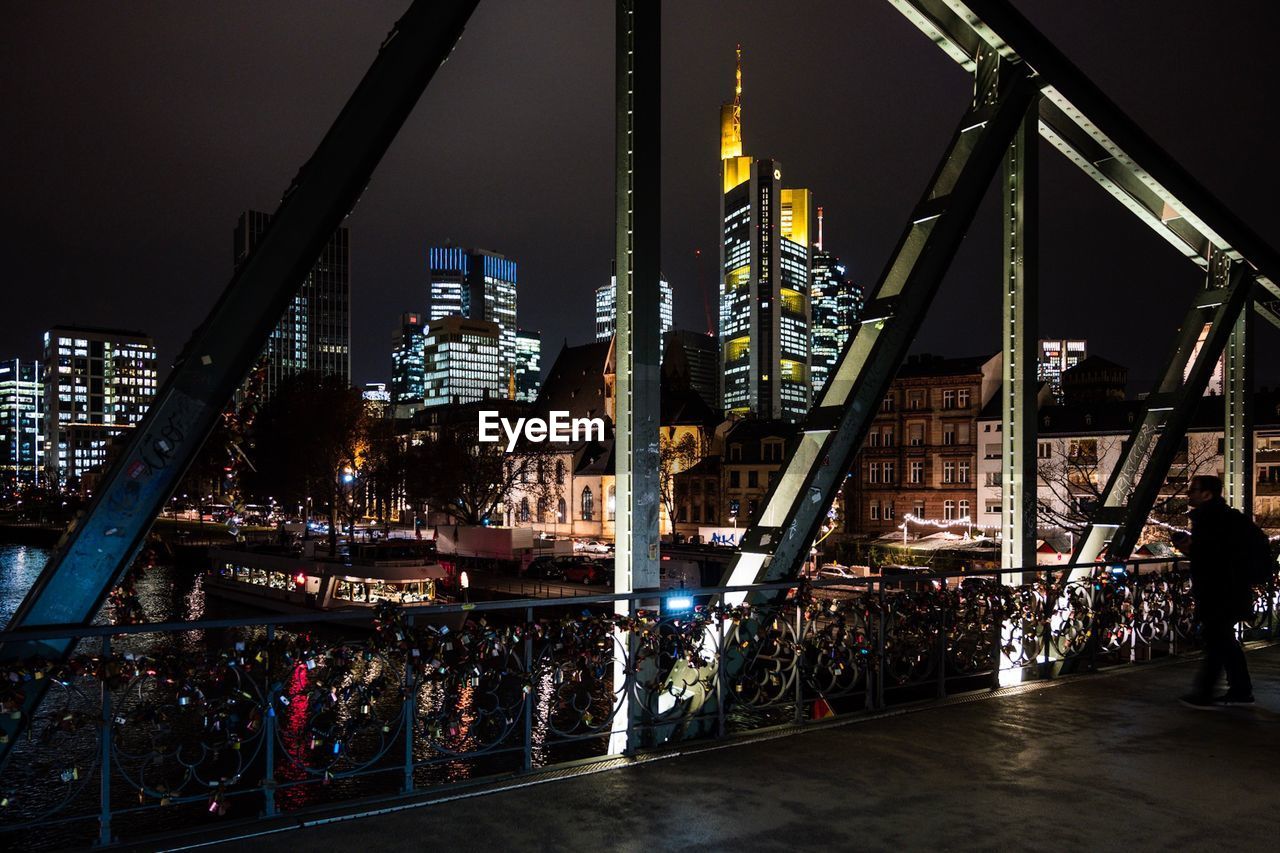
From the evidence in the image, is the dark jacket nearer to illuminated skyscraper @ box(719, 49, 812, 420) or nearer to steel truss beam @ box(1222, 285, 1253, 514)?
steel truss beam @ box(1222, 285, 1253, 514)

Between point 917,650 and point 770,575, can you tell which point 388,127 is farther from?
point 917,650

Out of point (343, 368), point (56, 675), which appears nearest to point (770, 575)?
point (56, 675)

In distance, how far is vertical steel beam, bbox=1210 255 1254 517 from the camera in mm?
10930

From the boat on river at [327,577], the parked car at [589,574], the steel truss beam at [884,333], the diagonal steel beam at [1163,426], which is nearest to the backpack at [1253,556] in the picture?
the diagonal steel beam at [1163,426]

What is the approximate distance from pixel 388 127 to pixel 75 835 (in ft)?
42.7

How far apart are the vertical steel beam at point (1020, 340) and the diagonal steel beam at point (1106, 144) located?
457 mm

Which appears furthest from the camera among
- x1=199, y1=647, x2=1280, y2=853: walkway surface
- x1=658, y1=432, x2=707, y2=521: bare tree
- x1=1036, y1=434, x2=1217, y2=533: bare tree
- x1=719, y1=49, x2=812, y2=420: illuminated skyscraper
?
x1=719, y1=49, x2=812, y2=420: illuminated skyscraper

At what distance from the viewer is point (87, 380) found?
14388cm

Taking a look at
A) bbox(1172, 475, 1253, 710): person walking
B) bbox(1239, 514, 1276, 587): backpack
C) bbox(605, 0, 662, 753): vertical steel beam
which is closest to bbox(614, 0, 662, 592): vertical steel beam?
bbox(605, 0, 662, 753): vertical steel beam

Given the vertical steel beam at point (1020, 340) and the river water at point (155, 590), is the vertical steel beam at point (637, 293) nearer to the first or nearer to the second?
the vertical steel beam at point (1020, 340)

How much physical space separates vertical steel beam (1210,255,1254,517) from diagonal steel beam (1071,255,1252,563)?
17cm

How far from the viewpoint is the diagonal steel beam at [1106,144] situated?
7605 mm

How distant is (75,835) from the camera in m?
13.2

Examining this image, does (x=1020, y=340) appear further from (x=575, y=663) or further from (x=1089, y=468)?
(x=1089, y=468)
